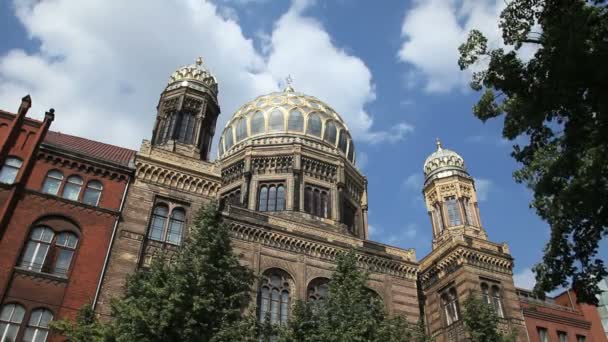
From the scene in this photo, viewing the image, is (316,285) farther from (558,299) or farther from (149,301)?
(558,299)

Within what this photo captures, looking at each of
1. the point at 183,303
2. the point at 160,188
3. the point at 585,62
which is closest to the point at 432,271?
the point at 160,188

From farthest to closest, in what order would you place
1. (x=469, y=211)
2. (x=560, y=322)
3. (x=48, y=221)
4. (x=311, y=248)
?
(x=469, y=211), (x=560, y=322), (x=311, y=248), (x=48, y=221)

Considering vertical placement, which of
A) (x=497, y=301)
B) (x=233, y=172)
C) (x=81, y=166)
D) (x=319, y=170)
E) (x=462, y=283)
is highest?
(x=233, y=172)

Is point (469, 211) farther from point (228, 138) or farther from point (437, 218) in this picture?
point (228, 138)

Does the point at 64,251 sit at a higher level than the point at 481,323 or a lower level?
higher

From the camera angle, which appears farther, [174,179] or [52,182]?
[174,179]

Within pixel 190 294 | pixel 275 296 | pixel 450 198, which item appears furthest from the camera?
pixel 450 198

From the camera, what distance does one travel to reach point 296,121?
1564 inches

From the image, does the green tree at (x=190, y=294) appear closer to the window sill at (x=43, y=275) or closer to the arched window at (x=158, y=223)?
the window sill at (x=43, y=275)

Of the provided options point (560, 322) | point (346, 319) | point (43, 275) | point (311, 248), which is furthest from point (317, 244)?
point (560, 322)

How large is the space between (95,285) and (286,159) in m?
18.3

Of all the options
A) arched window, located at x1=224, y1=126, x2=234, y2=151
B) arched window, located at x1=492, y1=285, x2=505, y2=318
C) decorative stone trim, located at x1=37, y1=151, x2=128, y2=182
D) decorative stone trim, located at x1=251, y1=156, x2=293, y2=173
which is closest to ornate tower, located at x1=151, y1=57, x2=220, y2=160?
decorative stone trim, located at x1=37, y1=151, x2=128, y2=182

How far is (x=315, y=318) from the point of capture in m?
19.5

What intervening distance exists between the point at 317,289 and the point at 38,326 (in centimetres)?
1306
